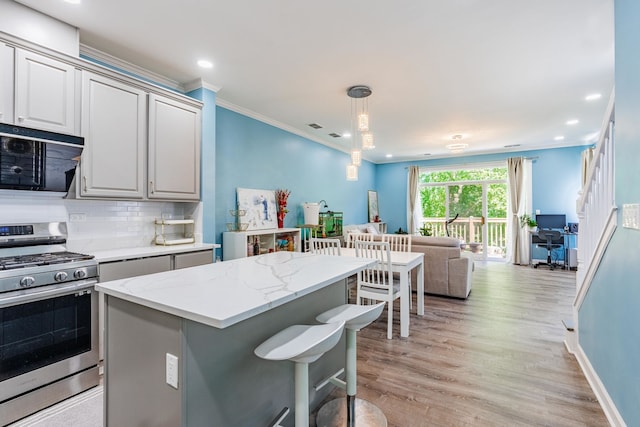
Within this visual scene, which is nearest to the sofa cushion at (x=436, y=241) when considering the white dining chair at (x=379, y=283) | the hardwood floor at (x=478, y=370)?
the hardwood floor at (x=478, y=370)

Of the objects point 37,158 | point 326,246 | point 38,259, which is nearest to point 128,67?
point 37,158

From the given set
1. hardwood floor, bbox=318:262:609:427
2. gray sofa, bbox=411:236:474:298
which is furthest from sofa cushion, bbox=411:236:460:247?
hardwood floor, bbox=318:262:609:427

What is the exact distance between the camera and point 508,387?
2256 mm

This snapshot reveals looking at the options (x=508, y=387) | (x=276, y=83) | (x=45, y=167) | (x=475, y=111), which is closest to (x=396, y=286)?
(x=508, y=387)

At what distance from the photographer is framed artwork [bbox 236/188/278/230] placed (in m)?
4.31

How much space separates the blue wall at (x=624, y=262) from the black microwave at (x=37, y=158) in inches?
143

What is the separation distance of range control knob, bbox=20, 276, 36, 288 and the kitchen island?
0.84 meters

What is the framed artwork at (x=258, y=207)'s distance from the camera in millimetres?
4309

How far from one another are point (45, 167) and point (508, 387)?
3.81m

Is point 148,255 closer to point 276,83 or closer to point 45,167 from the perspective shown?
point 45,167

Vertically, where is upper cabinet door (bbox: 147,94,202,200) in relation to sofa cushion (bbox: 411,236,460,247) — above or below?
above

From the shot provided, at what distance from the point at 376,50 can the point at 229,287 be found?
8.09ft

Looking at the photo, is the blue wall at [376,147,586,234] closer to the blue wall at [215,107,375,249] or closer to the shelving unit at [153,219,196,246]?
the blue wall at [215,107,375,249]

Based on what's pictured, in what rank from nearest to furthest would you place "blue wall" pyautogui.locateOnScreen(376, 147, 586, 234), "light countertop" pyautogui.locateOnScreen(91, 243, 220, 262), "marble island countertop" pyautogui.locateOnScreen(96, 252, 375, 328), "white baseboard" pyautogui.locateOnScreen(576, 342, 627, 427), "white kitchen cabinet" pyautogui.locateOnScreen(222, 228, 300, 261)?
"marble island countertop" pyautogui.locateOnScreen(96, 252, 375, 328)
"white baseboard" pyautogui.locateOnScreen(576, 342, 627, 427)
"light countertop" pyautogui.locateOnScreen(91, 243, 220, 262)
"white kitchen cabinet" pyautogui.locateOnScreen(222, 228, 300, 261)
"blue wall" pyautogui.locateOnScreen(376, 147, 586, 234)
